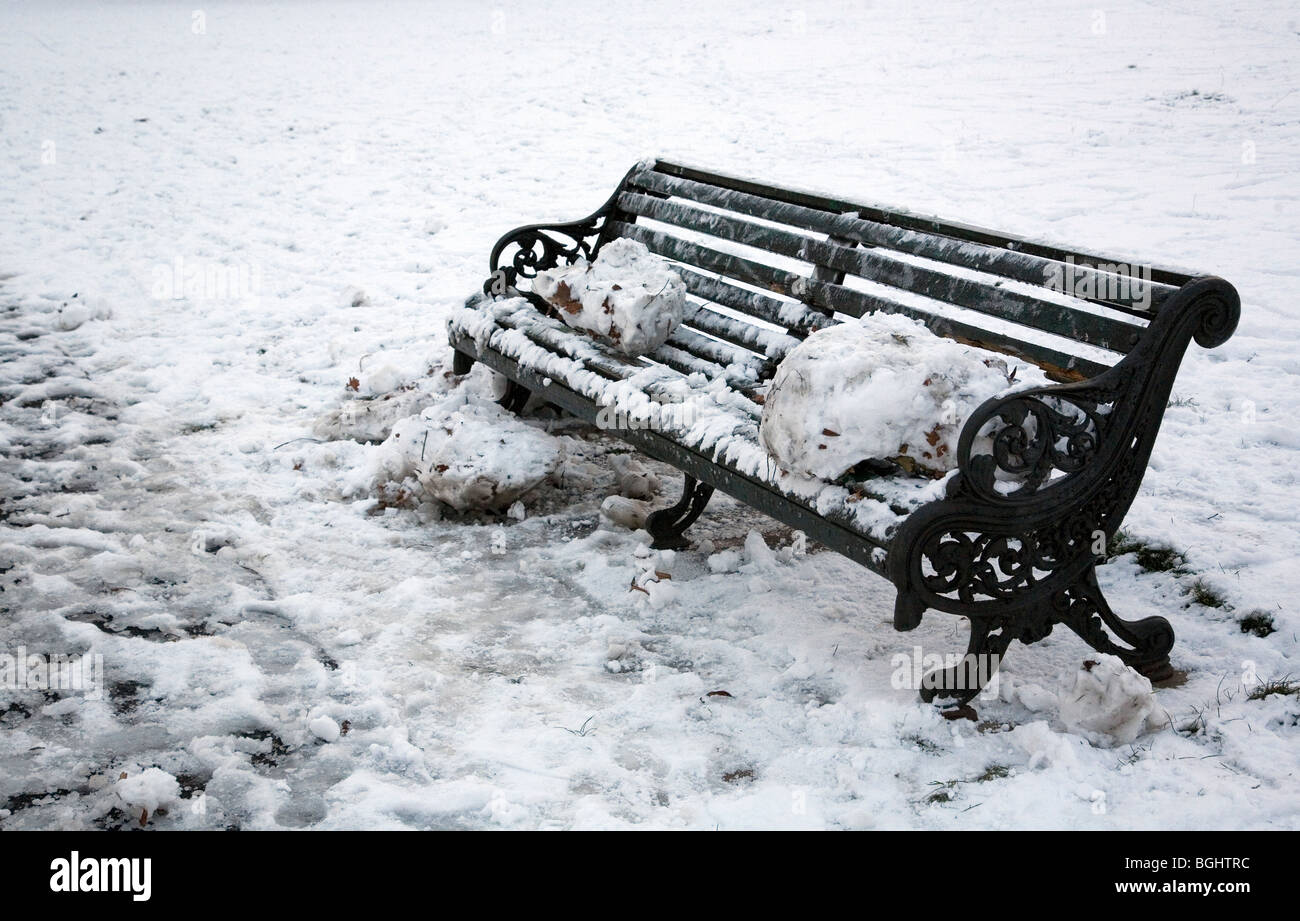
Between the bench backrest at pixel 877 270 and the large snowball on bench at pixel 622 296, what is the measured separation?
0.29 meters

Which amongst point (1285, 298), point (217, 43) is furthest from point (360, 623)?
point (217, 43)

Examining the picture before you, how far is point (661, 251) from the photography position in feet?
16.7

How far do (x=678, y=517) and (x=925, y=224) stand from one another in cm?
142

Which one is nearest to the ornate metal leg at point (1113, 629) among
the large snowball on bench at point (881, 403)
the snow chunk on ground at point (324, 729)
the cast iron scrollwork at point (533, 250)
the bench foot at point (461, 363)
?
the large snowball on bench at point (881, 403)

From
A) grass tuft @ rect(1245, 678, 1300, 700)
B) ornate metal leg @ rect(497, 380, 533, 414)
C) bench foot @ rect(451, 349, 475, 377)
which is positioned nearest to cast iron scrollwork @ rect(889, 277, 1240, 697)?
grass tuft @ rect(1245, 678, 1300, 700)

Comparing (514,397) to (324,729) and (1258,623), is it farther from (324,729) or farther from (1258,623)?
(1258,623)

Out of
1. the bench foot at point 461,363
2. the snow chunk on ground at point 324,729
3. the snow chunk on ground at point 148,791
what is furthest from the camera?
the bench foot at point 461,363

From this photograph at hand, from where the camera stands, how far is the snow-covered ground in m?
2.87

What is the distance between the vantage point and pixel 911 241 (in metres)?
3.90

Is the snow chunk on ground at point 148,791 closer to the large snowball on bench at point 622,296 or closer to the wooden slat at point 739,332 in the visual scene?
the large snowball on bench at point 622,296

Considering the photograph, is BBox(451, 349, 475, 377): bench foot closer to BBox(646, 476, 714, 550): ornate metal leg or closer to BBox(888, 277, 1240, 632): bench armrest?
BBox(646, 476, 714, 550): ornate metal leg

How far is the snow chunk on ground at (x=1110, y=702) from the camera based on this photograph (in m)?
2.90

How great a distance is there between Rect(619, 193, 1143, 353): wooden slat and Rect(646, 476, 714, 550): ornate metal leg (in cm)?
102
